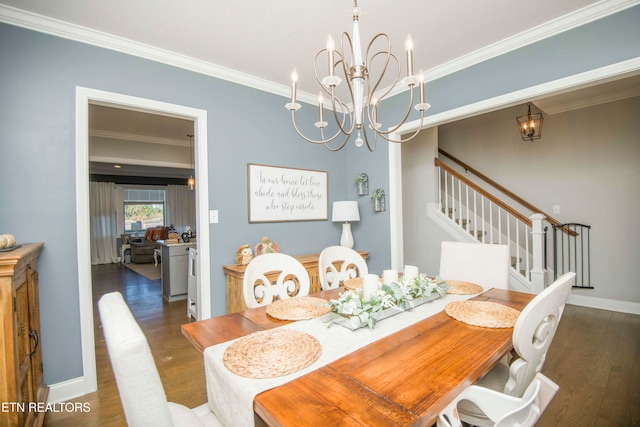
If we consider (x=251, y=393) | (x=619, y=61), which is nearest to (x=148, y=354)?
(x=251, y=393)

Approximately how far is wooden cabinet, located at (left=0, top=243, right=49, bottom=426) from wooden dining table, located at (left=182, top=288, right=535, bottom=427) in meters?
0.74

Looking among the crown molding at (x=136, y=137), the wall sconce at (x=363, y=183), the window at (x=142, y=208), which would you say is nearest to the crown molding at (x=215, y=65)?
the wall sconce at (x=363, y=183)

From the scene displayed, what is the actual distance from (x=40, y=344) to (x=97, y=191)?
7.66m

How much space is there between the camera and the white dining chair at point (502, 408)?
0.85 meters

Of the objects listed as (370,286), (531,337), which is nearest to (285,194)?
(370,286)

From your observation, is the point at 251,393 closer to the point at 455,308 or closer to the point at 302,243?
the point at 455,308

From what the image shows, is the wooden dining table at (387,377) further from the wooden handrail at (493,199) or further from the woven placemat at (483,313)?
the wooden handrail at (493,199)

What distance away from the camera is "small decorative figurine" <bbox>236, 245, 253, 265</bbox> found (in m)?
2.70

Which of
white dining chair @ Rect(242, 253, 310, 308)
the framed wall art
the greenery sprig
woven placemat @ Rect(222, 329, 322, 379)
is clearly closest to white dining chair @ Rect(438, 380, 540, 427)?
woven placemat @ Rect(222, 329, 322, 379)

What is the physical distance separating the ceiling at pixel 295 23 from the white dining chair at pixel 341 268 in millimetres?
1645

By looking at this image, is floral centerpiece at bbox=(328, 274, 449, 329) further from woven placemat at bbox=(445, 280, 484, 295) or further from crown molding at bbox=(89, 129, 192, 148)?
crown molding at bbox=(89, 129, 192, 148)

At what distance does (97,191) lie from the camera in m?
8.10

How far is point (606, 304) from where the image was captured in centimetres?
361

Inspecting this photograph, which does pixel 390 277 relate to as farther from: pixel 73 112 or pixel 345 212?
pixel 73 112
